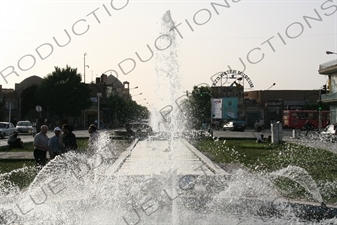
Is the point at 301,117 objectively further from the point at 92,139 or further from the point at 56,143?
the point at 56,143

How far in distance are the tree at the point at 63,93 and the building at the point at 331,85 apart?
3004 cm

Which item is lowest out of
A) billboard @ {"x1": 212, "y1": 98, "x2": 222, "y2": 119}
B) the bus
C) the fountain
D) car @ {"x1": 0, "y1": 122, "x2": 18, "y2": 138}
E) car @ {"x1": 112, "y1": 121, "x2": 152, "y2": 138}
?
the bus

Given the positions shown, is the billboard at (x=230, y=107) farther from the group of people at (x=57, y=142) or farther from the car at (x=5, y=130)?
the group of people at (x=57, y=142)

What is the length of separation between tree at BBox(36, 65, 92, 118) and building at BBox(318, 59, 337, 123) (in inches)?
1183

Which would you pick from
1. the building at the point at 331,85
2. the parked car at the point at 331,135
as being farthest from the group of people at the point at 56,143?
the building at the point at 331,85

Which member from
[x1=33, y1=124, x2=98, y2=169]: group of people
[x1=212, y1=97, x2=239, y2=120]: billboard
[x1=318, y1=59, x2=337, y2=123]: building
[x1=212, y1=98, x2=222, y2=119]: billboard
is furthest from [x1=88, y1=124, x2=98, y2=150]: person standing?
[x1=212, y1=97, x2=239, y2=120]: billboard

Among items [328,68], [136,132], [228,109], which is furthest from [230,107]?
[136,132]

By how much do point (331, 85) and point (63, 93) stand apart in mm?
32634

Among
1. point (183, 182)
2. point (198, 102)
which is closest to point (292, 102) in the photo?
point (198, 102)

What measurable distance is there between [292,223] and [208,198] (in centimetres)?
169

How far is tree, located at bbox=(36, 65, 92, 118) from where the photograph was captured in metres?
64.8

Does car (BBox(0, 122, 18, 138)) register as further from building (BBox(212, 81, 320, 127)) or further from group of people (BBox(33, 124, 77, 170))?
building (BBox(212, 81, 320, 127))

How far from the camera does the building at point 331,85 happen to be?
167ft

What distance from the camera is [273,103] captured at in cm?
8081
